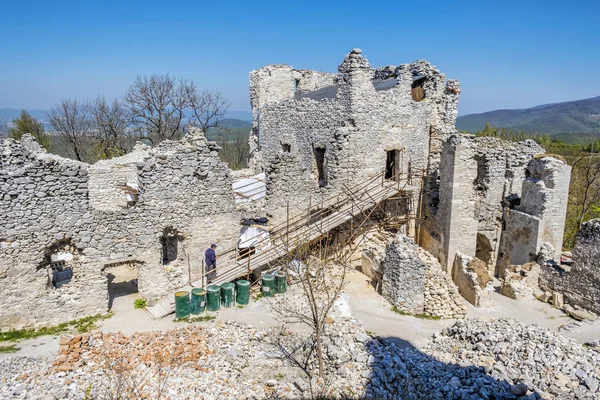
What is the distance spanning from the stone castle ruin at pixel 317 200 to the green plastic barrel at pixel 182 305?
1.41 meters

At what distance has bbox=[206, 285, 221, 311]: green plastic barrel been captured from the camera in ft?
40.1

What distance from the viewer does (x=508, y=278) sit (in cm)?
1562

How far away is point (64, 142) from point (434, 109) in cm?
3269

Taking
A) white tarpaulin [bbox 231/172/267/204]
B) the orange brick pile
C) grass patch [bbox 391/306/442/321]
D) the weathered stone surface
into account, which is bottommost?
grass patch [bbox 391/306/442/321]

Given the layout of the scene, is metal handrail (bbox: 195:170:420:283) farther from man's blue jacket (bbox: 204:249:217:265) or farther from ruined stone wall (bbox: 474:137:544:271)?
ruined stone wall (bbox: 474:137:544:271)

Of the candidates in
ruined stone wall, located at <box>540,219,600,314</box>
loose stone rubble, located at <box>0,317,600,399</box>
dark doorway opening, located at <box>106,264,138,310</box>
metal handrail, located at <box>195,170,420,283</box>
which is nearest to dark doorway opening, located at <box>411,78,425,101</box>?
metal handrail, located at <box>195,170,420,283</box>

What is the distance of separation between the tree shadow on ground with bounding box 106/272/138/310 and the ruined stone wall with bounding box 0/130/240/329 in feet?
4.14

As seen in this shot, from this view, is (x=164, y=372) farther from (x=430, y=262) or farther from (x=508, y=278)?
(x=508, y=278)

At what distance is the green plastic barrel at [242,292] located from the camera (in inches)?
499

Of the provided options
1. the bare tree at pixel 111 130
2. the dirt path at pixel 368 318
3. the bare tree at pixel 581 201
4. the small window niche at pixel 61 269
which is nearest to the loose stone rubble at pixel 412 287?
the dirt path at pixel 368 318

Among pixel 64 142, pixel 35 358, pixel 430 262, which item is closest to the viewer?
pixel 35 358

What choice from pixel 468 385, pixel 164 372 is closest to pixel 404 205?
pixel 468 385

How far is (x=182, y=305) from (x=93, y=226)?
3361 millimetres

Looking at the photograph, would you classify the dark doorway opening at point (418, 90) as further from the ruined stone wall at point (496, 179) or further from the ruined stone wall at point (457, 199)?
the ruined stone wall at point (457, 199)
